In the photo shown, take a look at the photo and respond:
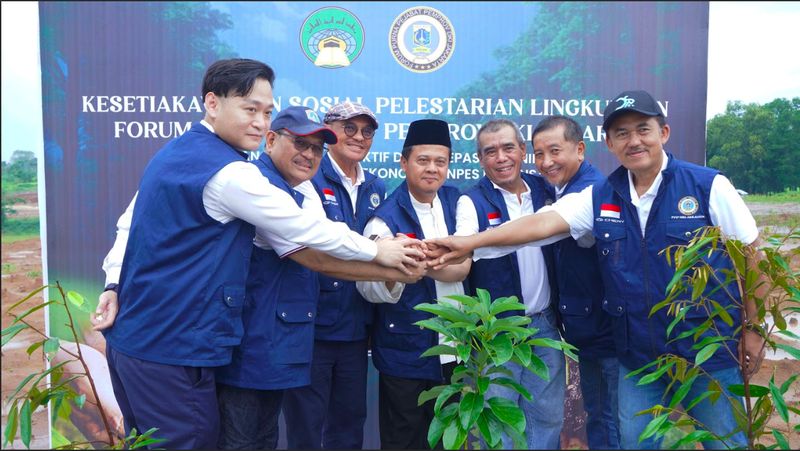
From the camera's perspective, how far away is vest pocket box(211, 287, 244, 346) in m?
2.31

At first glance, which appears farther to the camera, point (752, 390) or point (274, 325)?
point (274, 325)

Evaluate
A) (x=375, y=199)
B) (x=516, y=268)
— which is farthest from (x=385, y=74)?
(x=516, y=268)

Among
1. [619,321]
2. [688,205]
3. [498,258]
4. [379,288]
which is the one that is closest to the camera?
[688,205]

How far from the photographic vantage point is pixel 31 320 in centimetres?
403

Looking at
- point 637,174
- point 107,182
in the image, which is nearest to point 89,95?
point 107,182

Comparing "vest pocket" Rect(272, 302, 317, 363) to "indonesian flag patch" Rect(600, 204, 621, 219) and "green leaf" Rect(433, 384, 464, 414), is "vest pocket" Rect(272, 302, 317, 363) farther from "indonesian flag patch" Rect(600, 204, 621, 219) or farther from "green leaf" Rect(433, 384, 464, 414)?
"indonesian flag patch" Rect(600, 204, 621, 219)

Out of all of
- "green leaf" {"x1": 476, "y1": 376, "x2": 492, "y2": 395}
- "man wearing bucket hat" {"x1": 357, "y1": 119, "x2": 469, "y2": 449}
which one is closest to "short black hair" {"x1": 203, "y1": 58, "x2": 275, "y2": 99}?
"man wearing bucket hat" {"x1": 357, "y1": 119, "x2": 469, "y2": 449}

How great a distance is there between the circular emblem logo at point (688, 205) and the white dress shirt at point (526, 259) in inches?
31.4

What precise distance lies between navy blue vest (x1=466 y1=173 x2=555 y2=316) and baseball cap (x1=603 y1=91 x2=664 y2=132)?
706 millimetres

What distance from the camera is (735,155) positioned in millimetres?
4004

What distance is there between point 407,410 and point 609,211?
1318mm

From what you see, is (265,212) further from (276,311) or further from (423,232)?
(423,232)

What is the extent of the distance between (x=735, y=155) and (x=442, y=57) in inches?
A: 76.4

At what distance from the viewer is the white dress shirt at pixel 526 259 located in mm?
3129
